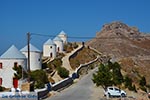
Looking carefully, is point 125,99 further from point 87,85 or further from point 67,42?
point 67,42

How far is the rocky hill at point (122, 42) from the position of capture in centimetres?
11396

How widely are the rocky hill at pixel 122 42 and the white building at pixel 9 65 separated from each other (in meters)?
54.8

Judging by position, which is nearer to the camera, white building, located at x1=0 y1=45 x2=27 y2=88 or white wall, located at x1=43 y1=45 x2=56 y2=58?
white building, located at x1=0 y1=45 x2=27 y2=88

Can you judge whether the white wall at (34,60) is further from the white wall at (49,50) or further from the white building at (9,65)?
the white wall at (49,50)

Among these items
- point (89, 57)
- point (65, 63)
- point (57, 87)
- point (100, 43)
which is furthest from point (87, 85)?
point (100, 43)

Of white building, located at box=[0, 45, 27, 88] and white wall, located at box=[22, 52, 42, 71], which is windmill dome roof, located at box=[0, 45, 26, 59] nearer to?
white building, located at box=[0, 45, 27, 88]

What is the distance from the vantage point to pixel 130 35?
146 meters

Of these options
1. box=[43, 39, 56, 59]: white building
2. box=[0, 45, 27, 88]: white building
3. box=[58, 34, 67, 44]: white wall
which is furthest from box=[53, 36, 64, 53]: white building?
box=[0, 45, 27, 88]: white building

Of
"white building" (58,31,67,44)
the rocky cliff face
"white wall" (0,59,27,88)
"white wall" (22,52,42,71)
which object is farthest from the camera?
the rocky cliff face

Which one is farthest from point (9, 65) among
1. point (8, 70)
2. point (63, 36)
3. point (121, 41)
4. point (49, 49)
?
point (121, 41)

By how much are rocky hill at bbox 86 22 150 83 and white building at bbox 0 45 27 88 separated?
180 feet

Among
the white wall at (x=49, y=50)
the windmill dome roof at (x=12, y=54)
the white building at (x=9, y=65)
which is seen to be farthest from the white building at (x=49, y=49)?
the white building at (x=9, y=65)

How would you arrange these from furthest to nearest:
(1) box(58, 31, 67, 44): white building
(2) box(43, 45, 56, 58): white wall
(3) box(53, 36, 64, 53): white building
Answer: (1) box(58, 31, 67, 44): white building < (3) box(53, 36, 64, 53): white building < (2) box(43, 45, 56, 58): white wall

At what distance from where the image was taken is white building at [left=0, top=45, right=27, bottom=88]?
4922 cm
